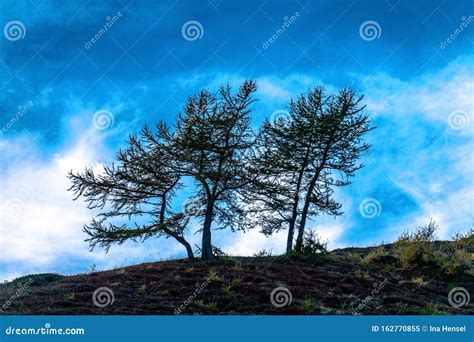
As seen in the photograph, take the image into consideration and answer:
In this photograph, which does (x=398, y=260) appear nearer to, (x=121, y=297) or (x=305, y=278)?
(x=305, y=278)

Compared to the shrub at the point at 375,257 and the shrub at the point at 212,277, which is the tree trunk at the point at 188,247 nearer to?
the shrub at the point at 212,277

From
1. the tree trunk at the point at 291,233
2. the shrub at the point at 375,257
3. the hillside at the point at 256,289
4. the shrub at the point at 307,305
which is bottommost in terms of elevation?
the shrub at the point at 307,305

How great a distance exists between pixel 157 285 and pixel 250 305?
3.53 meters

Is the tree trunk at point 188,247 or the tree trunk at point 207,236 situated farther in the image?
the tree trunk at point 188,247

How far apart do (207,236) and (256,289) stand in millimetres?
5410

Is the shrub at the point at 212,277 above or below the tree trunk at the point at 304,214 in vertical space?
below

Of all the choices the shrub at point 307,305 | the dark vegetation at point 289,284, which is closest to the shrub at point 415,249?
the dark vegetation at point 289,284

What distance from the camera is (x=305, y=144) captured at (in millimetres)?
22094

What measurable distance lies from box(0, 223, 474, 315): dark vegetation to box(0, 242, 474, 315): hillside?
27 millimetres

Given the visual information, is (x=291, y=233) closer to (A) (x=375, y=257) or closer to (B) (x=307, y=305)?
(A) (x=375, y=257)

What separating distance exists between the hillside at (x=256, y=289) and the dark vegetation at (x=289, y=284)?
0.09 ft

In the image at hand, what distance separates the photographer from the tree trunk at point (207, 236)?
65.3ft

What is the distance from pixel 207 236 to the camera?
20000 millimetres

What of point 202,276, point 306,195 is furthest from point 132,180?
point 306,195
